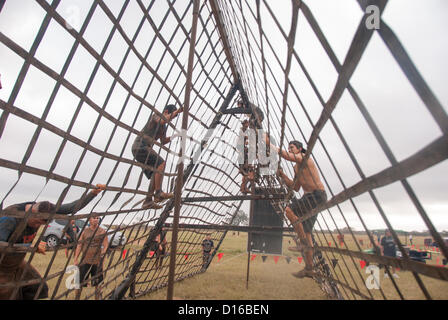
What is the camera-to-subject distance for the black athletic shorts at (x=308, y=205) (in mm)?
2971

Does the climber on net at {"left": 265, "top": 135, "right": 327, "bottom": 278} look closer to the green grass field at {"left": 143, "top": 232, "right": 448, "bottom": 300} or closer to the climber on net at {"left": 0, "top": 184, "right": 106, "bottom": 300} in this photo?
the green grass field at {"left": 143, "top": 232, "right": 448, "bottom": 300}

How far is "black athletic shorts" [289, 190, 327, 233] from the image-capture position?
297 cm

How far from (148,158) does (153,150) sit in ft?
0.35

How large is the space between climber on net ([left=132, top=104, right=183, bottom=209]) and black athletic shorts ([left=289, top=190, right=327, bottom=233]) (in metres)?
1.64

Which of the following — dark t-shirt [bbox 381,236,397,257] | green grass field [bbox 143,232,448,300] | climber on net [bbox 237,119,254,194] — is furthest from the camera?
dark t-shirt [bbox 381,236,397,257]

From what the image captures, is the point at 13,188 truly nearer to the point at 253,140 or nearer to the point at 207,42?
the point at 207,42

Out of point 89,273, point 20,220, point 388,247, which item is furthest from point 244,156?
point 388,247

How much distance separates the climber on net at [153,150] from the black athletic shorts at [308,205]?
64.7 inches

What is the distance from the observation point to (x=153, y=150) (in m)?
2.82

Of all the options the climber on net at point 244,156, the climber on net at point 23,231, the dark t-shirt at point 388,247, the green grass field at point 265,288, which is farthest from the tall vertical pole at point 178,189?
the dark t-shirt at point 388,247

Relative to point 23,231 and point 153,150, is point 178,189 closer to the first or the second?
point 23,231

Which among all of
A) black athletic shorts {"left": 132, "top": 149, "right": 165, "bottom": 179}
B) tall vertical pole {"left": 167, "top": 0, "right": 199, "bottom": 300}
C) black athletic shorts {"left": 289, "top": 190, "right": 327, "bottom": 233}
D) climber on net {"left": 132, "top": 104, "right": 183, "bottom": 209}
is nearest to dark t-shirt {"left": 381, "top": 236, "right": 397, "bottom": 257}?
black athletic shorts {"left": 289, "top": 190, "right": 327, "bottom": 233}
